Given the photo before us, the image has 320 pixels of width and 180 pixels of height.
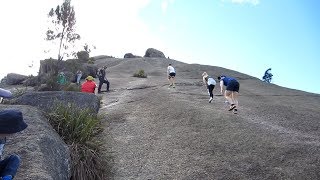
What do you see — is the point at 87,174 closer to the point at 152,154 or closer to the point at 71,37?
the point at 152,154

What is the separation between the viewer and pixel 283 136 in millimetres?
13203

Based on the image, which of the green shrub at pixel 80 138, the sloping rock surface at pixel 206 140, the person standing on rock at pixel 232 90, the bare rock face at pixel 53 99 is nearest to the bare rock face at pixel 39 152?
the green shrub at pixel 80 138

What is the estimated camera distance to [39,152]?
9.04 metres

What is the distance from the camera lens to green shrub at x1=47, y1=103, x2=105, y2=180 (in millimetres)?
10797

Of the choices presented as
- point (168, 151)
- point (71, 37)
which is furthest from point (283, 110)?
point (71, 37)

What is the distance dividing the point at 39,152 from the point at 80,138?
2.81 m

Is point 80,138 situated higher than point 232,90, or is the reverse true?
point 232,90

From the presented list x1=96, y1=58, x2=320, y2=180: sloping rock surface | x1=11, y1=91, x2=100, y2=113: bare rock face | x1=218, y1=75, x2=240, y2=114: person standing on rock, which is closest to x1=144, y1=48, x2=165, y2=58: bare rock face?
x1=96, y1=58, x2=320, y2=180: sloping rock surface

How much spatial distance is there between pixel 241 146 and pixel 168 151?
2.32 m

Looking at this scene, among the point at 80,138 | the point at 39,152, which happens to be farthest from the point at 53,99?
the point at 39,152

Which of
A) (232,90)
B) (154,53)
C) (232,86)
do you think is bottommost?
(232,90)

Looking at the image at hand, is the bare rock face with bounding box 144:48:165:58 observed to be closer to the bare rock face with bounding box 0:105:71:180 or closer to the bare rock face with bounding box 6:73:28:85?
the bare rock face with bounding box 6:73:28:85

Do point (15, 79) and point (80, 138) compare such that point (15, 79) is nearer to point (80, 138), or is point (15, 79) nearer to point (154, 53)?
point (80, 138)

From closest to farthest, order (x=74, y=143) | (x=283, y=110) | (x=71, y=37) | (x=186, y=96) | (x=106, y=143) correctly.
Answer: (x=74, y=143) → (x=106, y=143) → (x=283, y=110) → (x=186, y=96) → (x=71, y=37)
